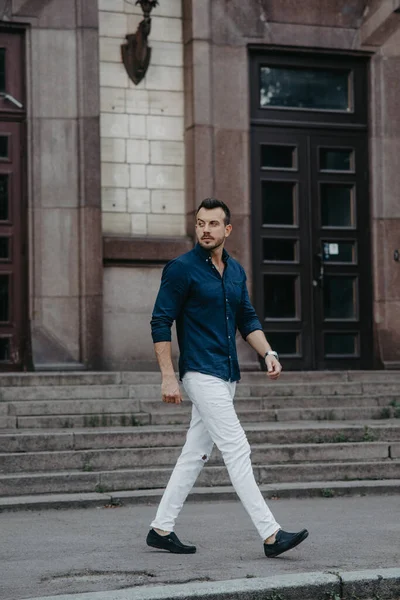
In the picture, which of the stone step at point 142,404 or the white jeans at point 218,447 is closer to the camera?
the white jeans at point 218,447

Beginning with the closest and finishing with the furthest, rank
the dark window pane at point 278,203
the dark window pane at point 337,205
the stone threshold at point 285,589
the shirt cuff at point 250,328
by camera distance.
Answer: the stone threshold at point 285,589
the shirt cuff at point 250,328
the dark window pane at point 278,203
the dark window pane at point 337,205

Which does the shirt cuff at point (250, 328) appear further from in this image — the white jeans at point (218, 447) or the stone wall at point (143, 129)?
the stone wall at point (143, 129)

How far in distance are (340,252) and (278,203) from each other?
40.2 inches

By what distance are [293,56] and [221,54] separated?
110 centimetres

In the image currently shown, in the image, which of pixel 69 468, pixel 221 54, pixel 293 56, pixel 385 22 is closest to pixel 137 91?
pixel 221 54

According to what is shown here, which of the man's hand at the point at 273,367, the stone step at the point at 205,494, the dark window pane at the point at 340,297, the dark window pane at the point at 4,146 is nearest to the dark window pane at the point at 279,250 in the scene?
the dark window pane at the point at 340,297

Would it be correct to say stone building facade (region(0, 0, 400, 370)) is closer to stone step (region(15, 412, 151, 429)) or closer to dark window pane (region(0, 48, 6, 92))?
dark window pane (region(0, 48, 6, 92))

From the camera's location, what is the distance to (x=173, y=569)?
21.2ft

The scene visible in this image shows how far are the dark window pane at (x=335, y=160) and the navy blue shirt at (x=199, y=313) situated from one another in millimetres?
8634

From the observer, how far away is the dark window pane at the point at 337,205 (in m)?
15.5

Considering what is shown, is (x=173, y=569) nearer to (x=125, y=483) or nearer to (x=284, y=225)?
(x=125, y=483)

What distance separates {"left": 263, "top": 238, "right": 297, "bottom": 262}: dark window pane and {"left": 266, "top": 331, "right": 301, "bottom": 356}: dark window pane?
3.04 feet

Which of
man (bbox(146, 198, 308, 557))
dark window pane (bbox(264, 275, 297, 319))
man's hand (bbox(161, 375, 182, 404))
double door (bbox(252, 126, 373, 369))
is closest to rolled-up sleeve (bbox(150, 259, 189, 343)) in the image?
man (bbox(146, 198, 308, 557))

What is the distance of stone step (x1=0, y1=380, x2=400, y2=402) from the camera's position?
468 inches
